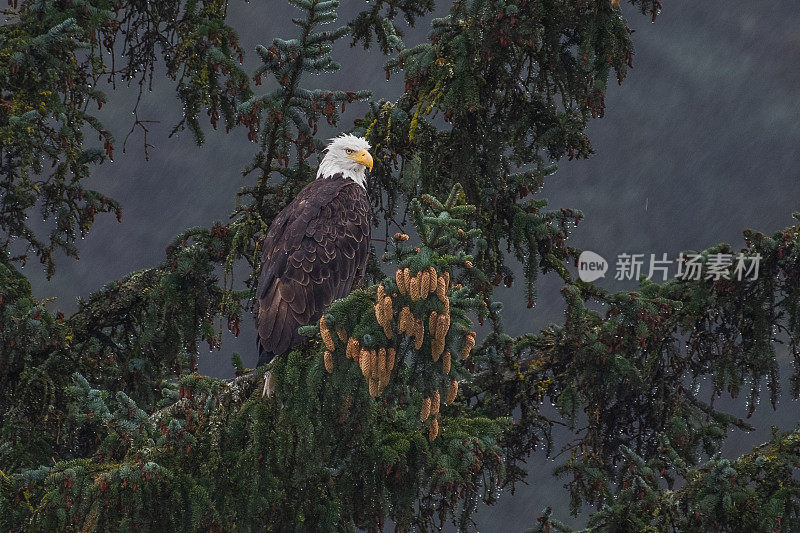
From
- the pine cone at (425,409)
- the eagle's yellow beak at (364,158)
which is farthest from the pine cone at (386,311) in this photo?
the eagle's yellow beak at (364,158)

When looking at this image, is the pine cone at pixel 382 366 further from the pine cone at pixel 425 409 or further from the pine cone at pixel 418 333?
the pine cone at pixel 425 409

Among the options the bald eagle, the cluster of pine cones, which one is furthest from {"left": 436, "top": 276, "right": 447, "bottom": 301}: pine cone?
the bald eagle

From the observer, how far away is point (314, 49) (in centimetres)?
679

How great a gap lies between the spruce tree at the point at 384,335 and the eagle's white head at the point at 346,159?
0.39 feet

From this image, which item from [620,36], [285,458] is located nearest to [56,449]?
[285,458]

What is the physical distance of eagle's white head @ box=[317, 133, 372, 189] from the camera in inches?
317

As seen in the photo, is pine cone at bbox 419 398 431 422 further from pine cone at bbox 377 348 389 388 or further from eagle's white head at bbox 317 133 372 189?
eagle's white head at bbox 317 133 372 189

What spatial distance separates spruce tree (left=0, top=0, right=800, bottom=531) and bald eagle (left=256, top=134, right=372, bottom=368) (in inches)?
9.6

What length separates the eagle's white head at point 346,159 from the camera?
8055 millimetres

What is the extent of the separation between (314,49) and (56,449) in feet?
10.8

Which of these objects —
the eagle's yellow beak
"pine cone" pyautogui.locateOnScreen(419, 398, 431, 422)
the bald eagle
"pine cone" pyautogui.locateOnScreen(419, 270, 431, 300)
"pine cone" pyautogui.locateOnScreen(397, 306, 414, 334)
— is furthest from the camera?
the eagle's yellow beak

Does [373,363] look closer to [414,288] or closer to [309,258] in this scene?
[414,288]

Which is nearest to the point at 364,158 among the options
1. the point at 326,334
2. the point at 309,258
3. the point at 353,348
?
the point at 309,258

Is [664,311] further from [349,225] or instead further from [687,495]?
[349,225]
